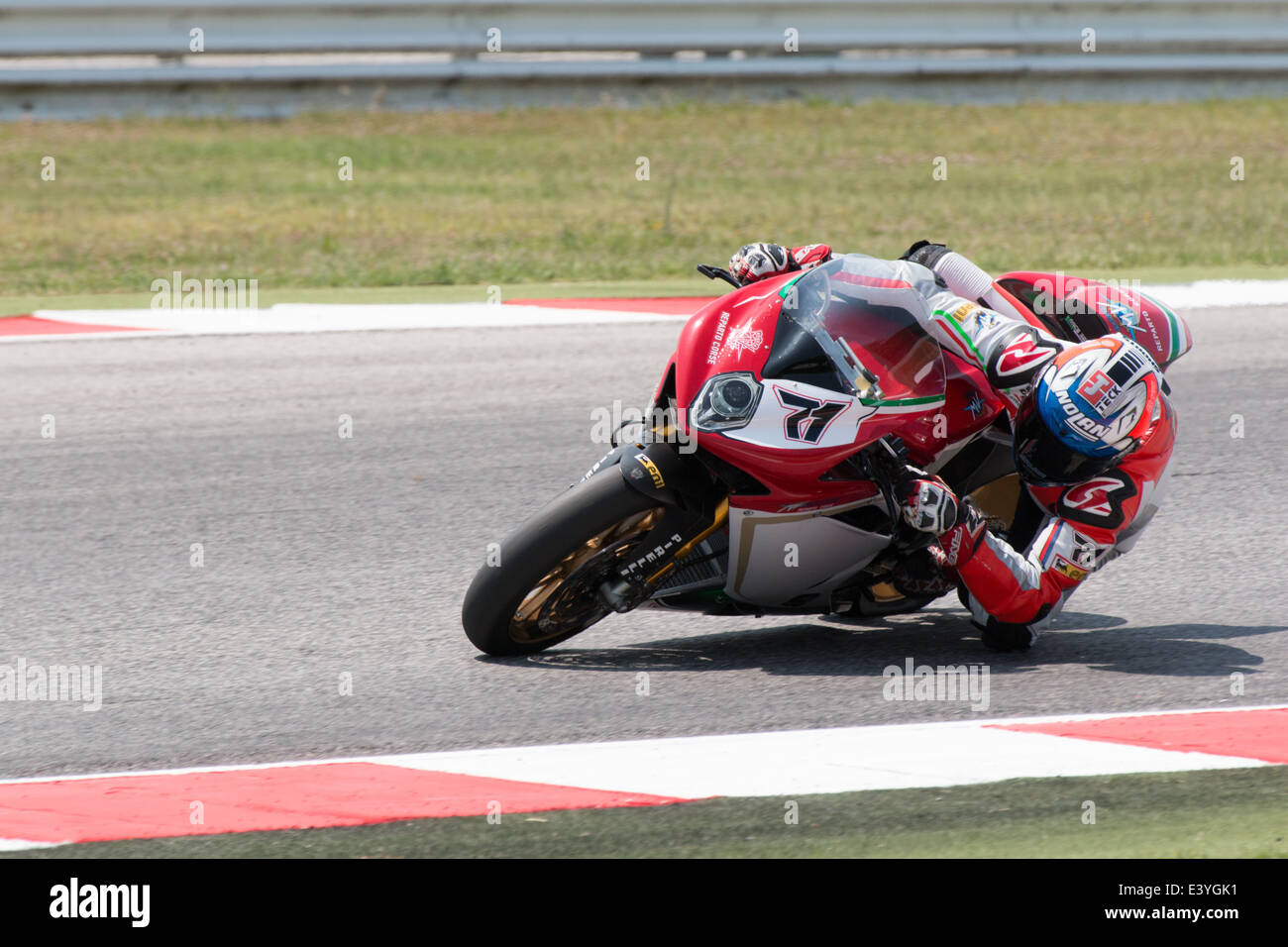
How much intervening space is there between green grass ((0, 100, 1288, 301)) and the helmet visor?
288 inches

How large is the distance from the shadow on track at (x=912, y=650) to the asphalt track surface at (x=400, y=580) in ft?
0.05

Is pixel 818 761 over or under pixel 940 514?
under

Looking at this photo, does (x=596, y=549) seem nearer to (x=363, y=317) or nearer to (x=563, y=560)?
(x=563, y=560)

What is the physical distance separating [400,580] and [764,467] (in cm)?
181

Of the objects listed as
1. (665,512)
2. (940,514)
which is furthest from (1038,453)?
(665,512)

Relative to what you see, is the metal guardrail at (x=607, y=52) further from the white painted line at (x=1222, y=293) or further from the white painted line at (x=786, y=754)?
the white painted line at (x=786, y=754)

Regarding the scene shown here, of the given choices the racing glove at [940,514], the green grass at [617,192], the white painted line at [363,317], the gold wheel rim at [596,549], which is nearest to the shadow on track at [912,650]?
the gold wheel rim at [596,549]

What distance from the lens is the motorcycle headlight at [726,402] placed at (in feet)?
15.6

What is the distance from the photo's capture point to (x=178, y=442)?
773 cm

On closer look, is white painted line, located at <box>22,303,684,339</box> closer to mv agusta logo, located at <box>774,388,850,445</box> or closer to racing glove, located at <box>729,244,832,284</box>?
racing glove, located at <box>729,244,832,284</box>

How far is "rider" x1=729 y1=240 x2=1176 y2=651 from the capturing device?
4.86 m

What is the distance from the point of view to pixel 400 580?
6.09 metres

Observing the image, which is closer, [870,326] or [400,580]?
[870,326]

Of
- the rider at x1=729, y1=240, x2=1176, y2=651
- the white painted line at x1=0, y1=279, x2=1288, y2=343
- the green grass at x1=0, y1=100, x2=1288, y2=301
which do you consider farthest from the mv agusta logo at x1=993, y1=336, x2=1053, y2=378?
the green grass at x1=0, y1=100, x2=1288, y2=301
